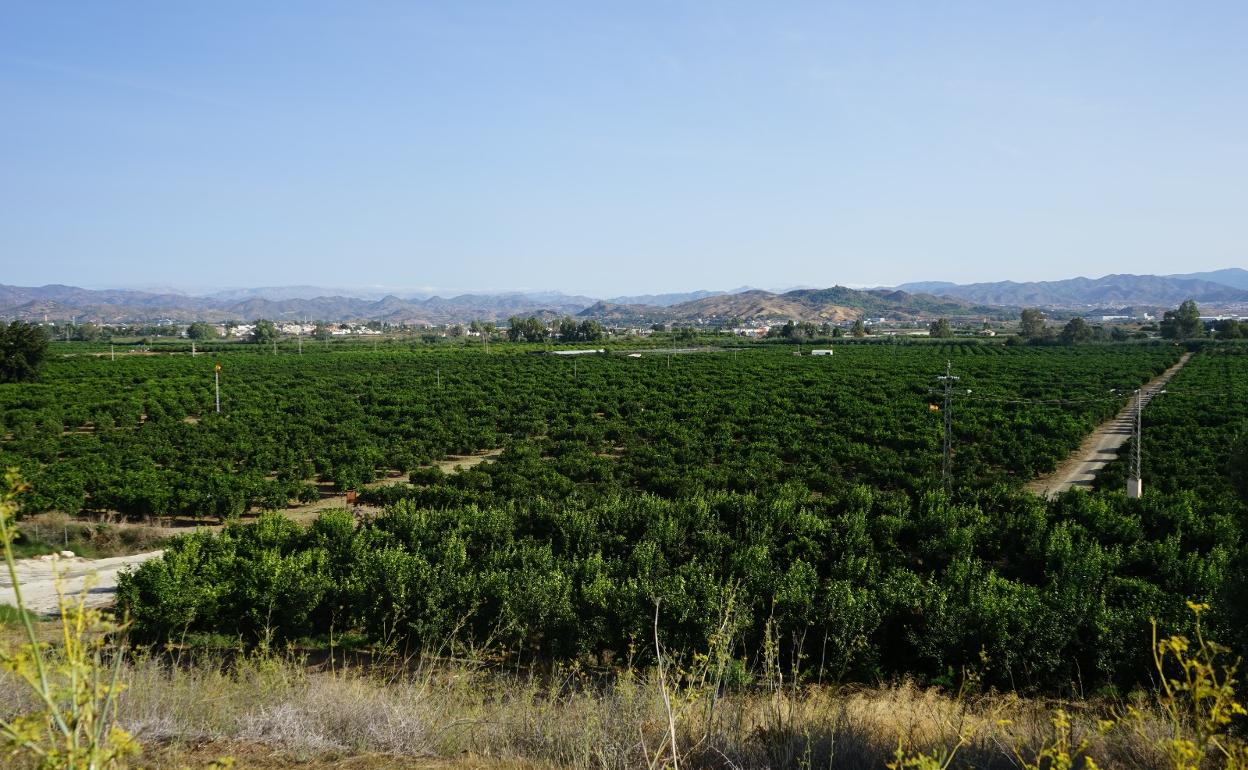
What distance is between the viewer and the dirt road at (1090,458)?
27.9 metres

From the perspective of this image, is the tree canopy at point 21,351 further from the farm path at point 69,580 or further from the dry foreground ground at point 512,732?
the dry foreground ground at point 512,732

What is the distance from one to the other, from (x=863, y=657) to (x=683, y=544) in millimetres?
5728

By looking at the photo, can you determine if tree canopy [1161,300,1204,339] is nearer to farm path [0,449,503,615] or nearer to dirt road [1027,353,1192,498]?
dirt road [1027,353,1192,498]

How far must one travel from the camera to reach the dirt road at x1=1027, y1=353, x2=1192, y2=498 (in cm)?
2791

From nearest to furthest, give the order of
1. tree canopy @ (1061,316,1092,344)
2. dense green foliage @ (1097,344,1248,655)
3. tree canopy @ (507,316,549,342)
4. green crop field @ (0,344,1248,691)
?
1. dense green foliage @ (1097,344,1248,655)
2. green crop field @ (0,344,1248,691)
3. tree canopy @ (1061,316,1092,344)
4. tree canopy @ (507,316,549,342)

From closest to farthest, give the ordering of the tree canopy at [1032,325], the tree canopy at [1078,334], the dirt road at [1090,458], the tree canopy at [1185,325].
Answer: the dirt road at [1090,458], the tree canopy at [1185,325], the tree canopy at [1078,334], the tree canopy at [1032,325]

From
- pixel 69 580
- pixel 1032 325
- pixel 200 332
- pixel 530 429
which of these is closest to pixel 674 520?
pixel 69 580

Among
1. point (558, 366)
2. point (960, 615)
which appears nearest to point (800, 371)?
point (558, 366)

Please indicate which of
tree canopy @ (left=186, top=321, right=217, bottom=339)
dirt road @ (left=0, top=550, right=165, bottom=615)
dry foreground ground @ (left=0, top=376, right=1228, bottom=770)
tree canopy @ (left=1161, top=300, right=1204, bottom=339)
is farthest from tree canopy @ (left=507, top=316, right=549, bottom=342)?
dry foreground ground @ (left=0, top=376, right=1228, bottom=770)

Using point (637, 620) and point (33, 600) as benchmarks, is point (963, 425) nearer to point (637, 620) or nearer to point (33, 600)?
point (637, 620)

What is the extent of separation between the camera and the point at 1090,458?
32594 mm

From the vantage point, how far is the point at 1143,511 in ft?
64.9

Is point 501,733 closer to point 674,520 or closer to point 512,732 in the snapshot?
point 512,732

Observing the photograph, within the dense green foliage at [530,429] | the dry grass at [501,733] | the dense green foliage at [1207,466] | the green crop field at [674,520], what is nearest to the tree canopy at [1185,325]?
the dense green foliage at [530,429]
